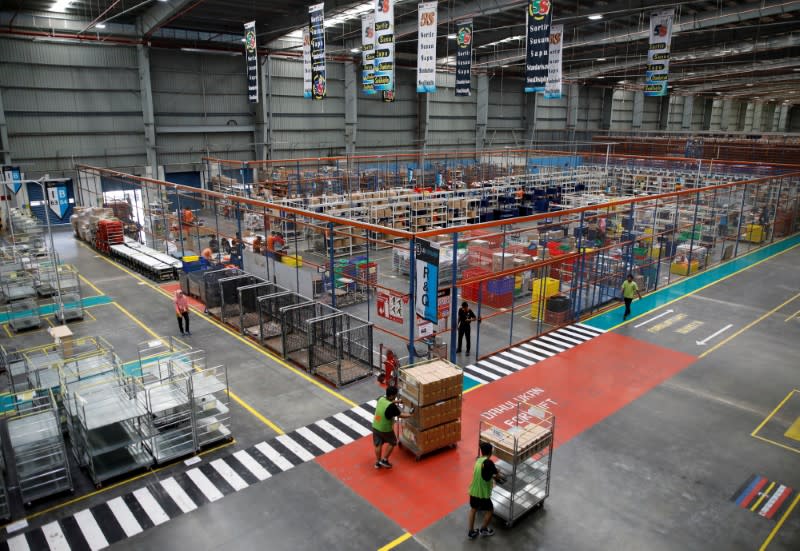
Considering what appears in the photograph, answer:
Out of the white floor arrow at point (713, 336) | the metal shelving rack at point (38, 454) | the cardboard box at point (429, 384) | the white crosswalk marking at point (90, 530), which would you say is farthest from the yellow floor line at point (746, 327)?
the metal shelving rack at point (38, 454)

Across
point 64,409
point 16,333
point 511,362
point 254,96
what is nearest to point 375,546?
point 64,409

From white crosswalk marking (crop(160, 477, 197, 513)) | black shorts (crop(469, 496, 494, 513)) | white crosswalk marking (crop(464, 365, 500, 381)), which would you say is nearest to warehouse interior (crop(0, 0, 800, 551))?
white crosswalk marking (crop(160, 477, 197, 513))

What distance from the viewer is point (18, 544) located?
846 cm

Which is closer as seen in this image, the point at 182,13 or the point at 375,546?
the point at 375,546

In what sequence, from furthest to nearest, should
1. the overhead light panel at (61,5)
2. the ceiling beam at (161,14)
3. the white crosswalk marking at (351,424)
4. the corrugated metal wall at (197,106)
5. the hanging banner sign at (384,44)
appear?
Answer: the corrugated metal wall at (197,106)
the overhead light panel at (61,5)
the ceiling beam at (161,14)
the hanging banner sign at (384,44)
the white crosswalk marking at (351,424)

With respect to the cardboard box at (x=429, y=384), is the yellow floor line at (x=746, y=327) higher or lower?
lower

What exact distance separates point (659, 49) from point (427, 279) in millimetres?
18542

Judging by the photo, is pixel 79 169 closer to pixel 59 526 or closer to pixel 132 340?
pixel 132 340

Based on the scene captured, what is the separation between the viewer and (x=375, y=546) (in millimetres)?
8406

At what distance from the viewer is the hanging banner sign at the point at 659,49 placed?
76.9 ft

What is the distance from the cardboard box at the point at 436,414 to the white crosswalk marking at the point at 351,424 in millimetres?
1317

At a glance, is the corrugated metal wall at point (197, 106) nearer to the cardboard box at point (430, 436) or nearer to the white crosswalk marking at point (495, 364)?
the white crosswalk marking at point (495, 364)

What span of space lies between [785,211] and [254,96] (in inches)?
1291

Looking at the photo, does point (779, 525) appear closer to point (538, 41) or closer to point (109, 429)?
point (109, 429)
